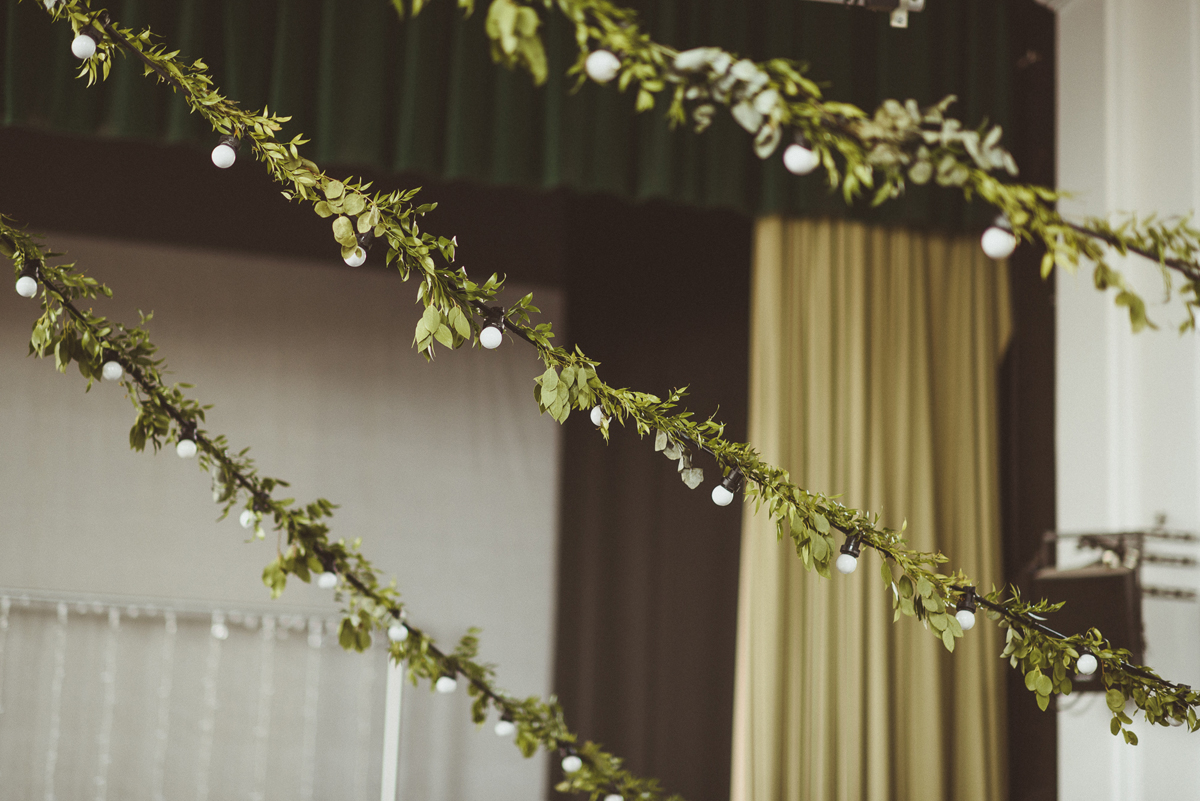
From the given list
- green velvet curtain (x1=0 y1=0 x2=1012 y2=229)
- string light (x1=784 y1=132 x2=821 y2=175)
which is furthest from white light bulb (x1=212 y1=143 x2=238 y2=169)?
green velvet curtain (x1=0 y1=0 x2=1012 y2=229)

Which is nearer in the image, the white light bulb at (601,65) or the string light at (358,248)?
the white light bulb at (601,65)

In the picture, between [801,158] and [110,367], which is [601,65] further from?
[110,367]

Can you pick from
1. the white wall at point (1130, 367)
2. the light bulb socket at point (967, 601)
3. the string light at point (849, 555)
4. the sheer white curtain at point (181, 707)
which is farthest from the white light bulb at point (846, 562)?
the sheer white curtain at point (181, 707)

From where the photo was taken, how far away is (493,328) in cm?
115

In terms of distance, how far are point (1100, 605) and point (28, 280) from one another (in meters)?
2.71

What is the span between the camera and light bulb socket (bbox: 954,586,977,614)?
1.23m

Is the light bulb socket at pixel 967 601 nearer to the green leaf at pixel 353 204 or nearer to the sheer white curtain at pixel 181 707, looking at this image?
the green leaf at pixel 353 204

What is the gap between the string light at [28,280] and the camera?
1197mm

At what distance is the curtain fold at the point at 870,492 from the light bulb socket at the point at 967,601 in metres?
2.22

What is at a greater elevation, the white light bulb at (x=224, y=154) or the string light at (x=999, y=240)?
the white light bulb at (x=224, y=154)

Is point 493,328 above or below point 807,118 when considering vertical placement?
below

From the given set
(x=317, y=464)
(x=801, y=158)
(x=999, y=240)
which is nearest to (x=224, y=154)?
(x=801, y=158)

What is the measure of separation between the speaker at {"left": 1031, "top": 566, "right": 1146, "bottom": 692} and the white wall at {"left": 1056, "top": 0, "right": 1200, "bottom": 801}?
0.25m

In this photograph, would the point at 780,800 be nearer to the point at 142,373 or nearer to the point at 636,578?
the point at 636,578
